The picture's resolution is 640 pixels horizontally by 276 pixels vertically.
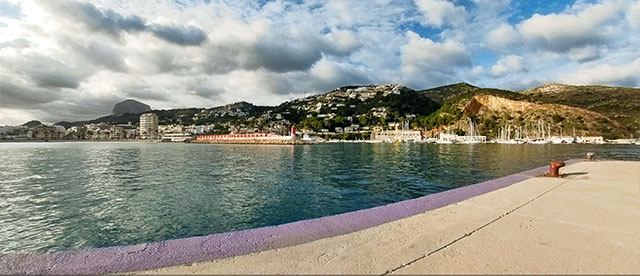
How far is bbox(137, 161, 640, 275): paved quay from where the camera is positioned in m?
3.90

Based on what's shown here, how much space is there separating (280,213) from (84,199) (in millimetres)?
9140

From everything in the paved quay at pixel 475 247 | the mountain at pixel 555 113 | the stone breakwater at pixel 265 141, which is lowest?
the paved quay at pixel 475 247

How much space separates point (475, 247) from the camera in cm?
465

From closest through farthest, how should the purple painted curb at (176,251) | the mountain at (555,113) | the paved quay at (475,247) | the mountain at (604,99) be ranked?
the paved quay at (475,247) < the purple painted curb at (176,251) < the mountain at (555,113) < the mountain at (604,99)

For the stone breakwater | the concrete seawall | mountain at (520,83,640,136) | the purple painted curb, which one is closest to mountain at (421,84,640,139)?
mountain at (520,83,640,136)

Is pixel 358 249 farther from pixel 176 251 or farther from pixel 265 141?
pixel 265 141

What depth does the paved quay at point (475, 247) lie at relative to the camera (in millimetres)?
3900

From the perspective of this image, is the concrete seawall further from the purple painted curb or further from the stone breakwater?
the stone breakwater

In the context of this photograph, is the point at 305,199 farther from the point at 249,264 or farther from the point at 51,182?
the point at 51,182

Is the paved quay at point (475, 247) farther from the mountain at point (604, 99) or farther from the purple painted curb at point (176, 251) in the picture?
the mountain at point (604, 99)

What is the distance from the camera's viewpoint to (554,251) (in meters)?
4.52

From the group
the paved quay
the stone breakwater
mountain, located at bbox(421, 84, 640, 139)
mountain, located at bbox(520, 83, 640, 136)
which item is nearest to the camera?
the paved quay

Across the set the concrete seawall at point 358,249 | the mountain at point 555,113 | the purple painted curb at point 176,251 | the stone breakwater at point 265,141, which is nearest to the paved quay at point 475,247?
the concrete seawall at point 358,249

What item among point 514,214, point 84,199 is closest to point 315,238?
point 514,214
